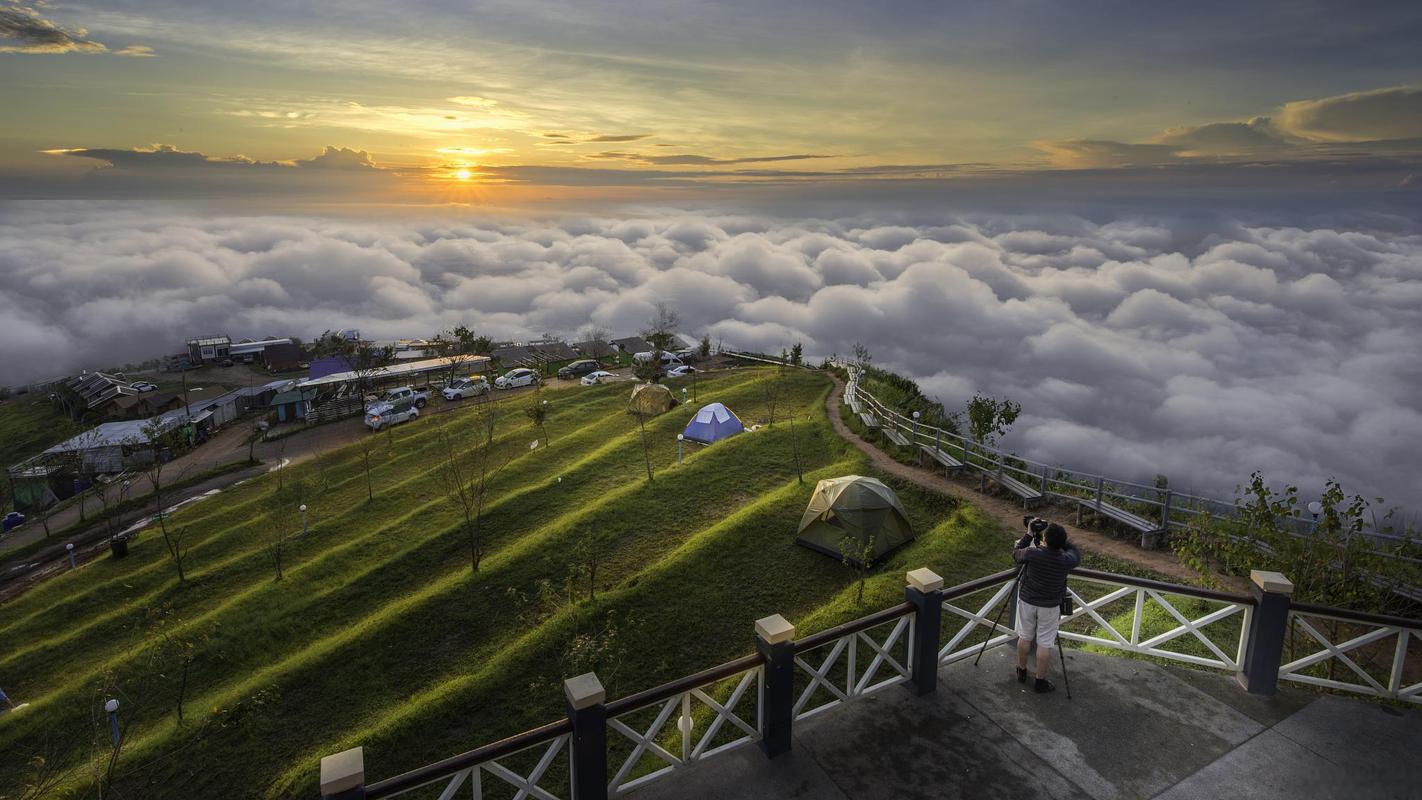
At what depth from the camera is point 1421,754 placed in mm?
7273

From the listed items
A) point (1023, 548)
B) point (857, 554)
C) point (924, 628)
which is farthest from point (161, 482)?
point (1023, 548)

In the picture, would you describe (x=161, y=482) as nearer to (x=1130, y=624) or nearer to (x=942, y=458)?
(x=942, y=458)

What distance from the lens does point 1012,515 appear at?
2098 cm

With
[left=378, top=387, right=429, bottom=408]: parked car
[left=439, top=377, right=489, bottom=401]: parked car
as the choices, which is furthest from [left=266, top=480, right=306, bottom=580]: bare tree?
[left=439, top=377, right=489, bottom=401]: parked car

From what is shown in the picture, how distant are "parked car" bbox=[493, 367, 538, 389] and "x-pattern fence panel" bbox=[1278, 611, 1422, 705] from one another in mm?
56408

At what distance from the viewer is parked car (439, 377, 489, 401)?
56.4m

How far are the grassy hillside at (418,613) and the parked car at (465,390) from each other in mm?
24994

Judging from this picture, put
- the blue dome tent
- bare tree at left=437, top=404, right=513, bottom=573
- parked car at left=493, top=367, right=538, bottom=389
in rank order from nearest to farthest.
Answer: bare tree at left=437, top=404, right=513, bottom=573, the blue dome tent, parked car at left=493, top=367, right=538, bottom=389

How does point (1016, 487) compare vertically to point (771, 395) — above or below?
above

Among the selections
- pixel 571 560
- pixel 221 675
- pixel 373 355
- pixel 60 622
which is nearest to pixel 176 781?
pixel 221 675

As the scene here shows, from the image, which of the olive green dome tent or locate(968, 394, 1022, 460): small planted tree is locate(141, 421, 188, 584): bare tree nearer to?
the olive green dome tent

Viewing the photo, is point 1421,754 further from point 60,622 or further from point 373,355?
point 373,355

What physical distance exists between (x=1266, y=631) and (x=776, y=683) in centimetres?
607

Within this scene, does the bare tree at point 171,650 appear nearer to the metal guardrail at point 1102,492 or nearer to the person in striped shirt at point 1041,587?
the person in striped shirt at point 1041,587
